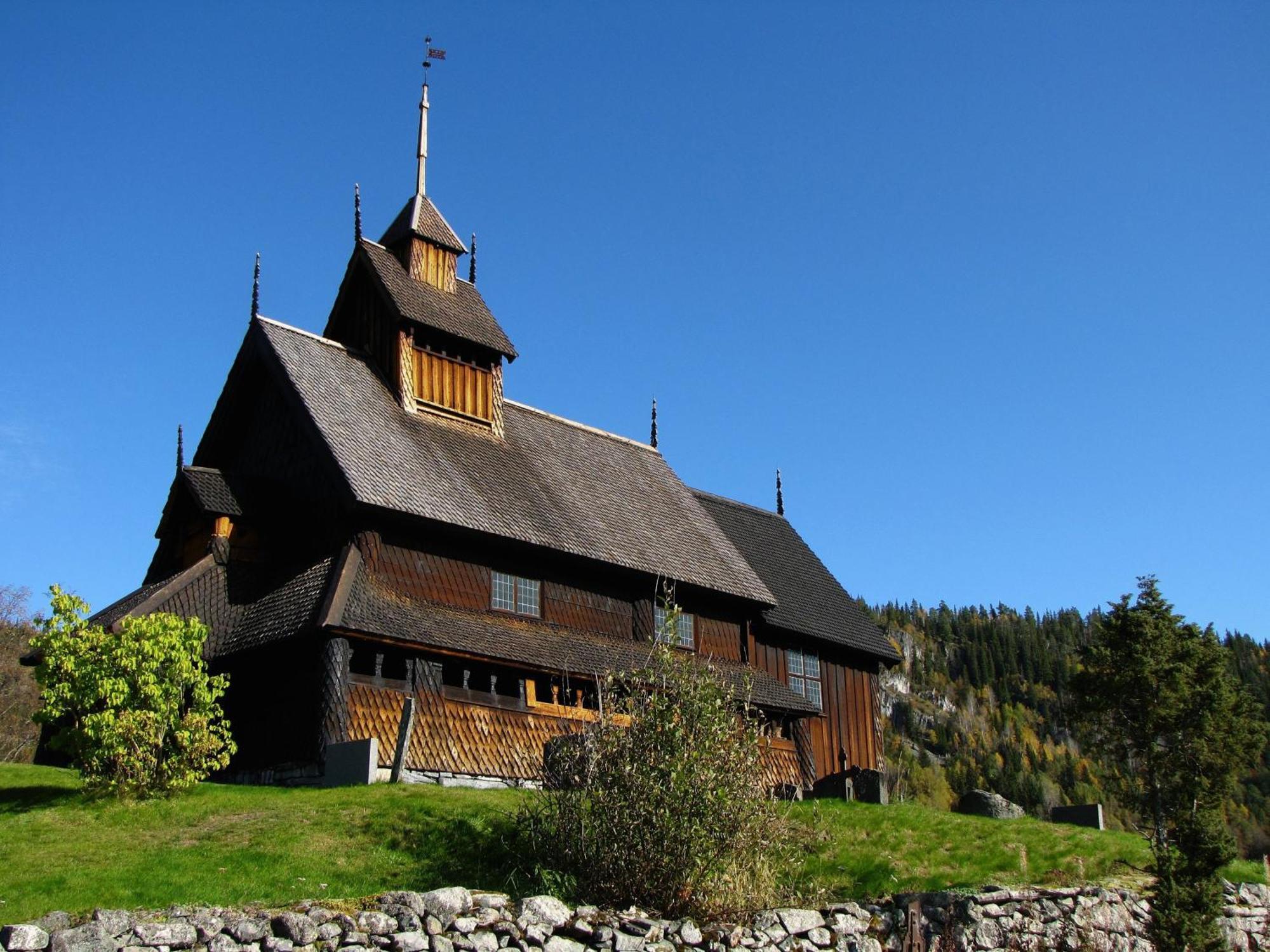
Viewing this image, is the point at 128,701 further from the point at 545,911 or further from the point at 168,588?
the point at 545,911

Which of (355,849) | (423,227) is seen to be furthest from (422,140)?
(355,849)

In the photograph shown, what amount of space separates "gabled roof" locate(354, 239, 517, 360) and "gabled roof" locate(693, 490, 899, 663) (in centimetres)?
1033

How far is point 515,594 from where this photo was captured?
30375 mm

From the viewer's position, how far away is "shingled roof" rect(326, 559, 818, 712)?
26.5 m

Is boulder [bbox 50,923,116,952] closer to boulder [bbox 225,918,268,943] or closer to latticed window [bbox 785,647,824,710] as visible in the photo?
boulder [bbox 225,918,268,943]

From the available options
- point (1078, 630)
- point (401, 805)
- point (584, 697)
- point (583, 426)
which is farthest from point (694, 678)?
point (1078, 630)

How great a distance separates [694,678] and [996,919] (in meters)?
5.54

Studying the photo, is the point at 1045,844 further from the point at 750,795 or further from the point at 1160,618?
→ the point at 1160,618

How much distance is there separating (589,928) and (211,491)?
17379 millimetres

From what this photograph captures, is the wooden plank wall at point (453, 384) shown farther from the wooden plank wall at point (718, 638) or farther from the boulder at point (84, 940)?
the boulder at point (84, 940)

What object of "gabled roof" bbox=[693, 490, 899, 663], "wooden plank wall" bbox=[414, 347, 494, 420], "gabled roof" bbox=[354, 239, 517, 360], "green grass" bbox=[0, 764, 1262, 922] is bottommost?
"green grass" bbox=[0, 764, 1262, 922]

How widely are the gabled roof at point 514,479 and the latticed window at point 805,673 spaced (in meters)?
3.05

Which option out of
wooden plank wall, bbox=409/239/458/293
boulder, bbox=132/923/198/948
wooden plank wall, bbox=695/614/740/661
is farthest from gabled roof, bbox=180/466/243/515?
boulder, bbox=132/923/198/948

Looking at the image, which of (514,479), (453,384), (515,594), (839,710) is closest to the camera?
(515,594)
